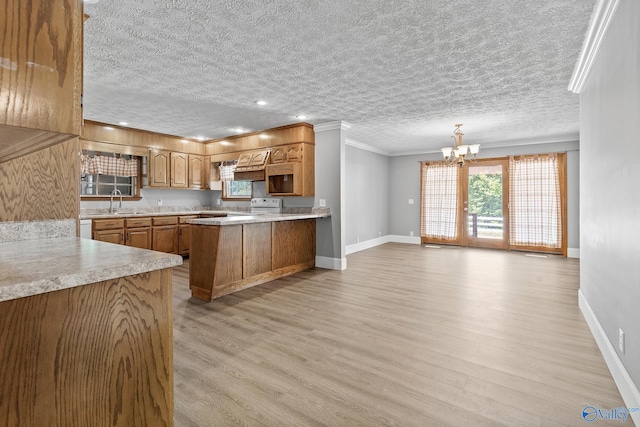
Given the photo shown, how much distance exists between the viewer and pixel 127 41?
247 cm

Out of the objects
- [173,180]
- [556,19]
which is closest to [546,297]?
[556,19]

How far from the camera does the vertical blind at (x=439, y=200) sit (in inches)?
293

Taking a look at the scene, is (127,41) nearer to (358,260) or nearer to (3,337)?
(3,337)

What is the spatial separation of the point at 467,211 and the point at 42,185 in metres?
7.48

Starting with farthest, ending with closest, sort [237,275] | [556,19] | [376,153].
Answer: [376,153] < [237,275] < [556,19]

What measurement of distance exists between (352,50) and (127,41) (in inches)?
71.2

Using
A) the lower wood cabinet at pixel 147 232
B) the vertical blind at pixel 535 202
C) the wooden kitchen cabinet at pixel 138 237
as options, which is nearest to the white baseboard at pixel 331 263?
the lower wood cabinet at pixel 147 232

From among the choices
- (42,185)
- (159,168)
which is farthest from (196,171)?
(42,185)

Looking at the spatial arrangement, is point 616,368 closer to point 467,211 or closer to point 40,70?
point 40,70

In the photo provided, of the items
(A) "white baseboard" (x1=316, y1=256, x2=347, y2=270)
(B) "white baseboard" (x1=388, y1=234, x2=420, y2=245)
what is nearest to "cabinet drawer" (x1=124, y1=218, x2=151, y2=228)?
(A) "white baseboard" (x1=316, y1=256, x2=347, y2=270)

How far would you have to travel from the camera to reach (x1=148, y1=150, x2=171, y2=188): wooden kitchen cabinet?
585 cm

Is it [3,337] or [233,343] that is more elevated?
[3,337]

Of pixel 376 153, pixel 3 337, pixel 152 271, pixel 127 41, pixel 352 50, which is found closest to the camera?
pixel 3 337

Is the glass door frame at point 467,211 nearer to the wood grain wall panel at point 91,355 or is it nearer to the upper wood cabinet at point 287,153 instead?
the upper wood cabinet at point 287,153
